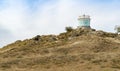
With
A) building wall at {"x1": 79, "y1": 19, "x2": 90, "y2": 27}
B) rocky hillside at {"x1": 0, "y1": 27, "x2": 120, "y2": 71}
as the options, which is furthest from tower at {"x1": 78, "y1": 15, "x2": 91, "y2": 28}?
rocky hillside at {"x1": 0, "y1": 27, "x2": 120, "y2": 71}

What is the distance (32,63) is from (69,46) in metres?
7.19

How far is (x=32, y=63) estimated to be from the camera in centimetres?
4212

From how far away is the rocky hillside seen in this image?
41.0 metres

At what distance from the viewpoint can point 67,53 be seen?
151 feet

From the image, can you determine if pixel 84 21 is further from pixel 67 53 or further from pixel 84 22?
pixel 67 53

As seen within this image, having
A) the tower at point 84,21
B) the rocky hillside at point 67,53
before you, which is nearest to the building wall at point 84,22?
the tower at point 84,21

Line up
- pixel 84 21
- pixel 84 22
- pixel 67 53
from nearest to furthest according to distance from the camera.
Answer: pixel 67 53, pixel 84 21, pixel 84 22

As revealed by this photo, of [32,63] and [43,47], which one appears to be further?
[43,47]

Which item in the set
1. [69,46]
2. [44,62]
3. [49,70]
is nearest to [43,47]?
[69,46]

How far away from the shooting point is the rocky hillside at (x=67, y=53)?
4103 centimetres

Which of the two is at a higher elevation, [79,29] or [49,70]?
[79,29]

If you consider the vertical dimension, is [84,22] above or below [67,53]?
above

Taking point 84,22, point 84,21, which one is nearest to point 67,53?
point 84,21

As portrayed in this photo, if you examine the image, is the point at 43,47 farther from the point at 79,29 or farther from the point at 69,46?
the point at 79,29
